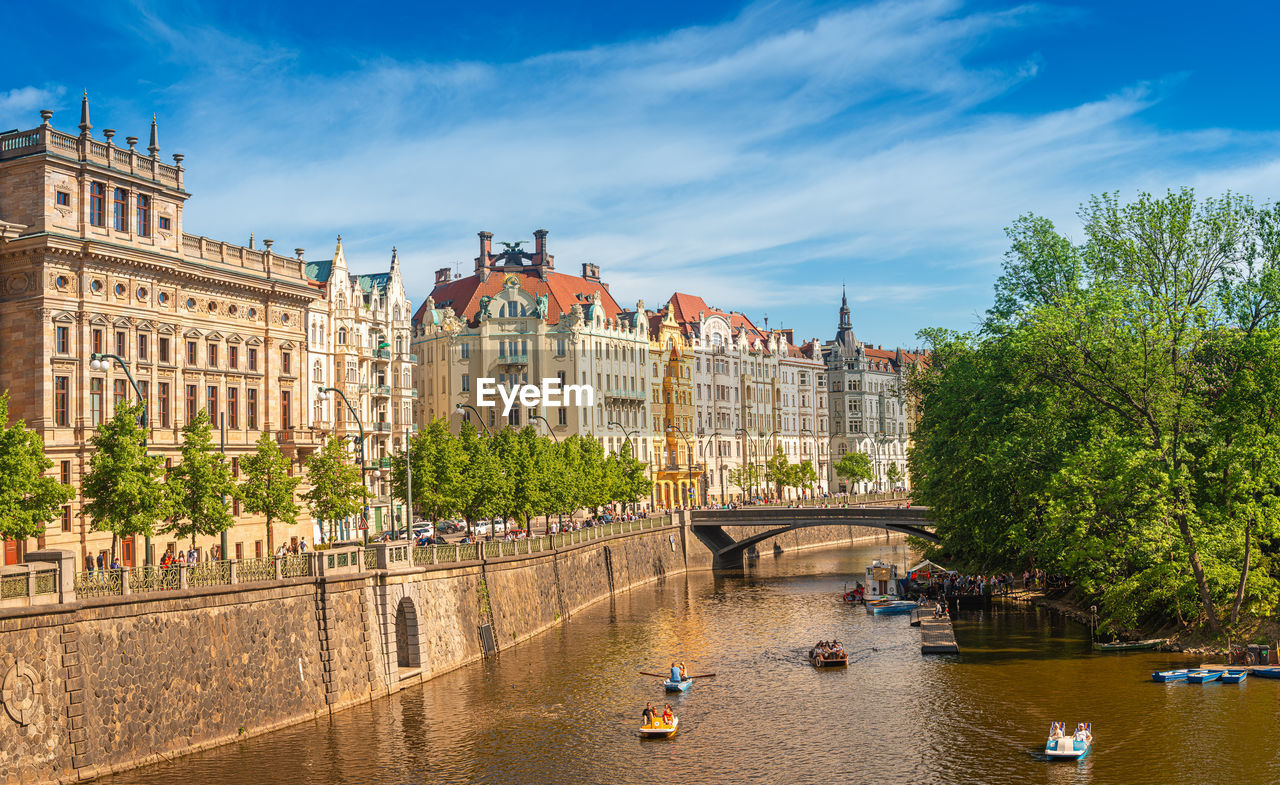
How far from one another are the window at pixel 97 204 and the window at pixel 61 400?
802 cm

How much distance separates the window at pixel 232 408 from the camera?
70.0 m

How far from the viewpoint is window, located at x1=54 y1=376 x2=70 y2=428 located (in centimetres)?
5881

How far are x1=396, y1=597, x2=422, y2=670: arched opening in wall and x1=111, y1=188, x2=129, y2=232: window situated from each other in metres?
26.0

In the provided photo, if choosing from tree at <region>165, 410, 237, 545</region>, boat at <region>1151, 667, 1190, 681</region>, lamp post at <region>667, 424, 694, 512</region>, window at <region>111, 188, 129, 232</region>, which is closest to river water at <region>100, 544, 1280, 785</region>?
boat at <region>1151, 667, 1190, 681</region>

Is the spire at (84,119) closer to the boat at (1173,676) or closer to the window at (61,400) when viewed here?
the window at (61,400)

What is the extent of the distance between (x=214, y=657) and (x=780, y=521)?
6836 centimetres

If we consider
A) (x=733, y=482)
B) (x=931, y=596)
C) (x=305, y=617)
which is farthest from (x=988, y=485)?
(x=733, y=482)

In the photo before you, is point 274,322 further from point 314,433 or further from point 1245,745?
point 1245,745

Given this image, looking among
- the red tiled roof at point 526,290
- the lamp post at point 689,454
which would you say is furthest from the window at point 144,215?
the lamp post at point 689,454

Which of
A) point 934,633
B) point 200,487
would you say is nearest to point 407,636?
point 200,487

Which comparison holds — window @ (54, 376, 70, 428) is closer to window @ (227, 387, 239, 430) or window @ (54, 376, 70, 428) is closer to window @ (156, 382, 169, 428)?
window @ (156, 382, 169, 428)

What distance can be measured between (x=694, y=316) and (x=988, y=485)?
94.6 m

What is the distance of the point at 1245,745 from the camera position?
3831cm

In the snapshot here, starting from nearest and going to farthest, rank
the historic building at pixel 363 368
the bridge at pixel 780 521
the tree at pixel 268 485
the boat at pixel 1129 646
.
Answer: the boat at pixel 1129 646 < the tree at pixel 268 485 < the historic building at pixel 363 368 < the bridge at pixel 780 521
